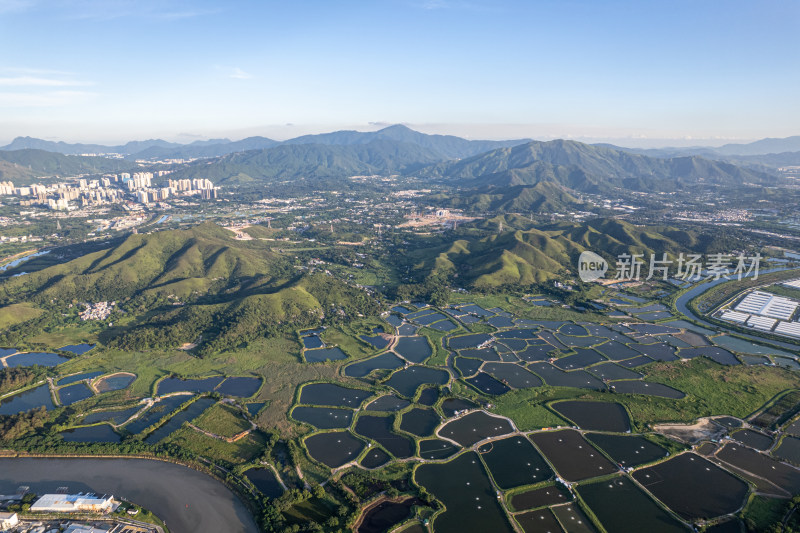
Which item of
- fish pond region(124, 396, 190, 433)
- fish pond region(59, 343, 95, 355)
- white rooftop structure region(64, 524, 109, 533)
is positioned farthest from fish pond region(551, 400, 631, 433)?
fish pond region(59, 343, 95, 355)

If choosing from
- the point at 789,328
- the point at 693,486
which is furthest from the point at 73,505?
the point at 789,328

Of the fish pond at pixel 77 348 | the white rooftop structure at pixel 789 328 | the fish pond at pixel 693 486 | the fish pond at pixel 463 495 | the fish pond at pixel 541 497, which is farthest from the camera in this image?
the white rooftop structure at pixel 789 328

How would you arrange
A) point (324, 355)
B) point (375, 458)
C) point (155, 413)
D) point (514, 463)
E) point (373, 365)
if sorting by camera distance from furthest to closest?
point (324, 355), point (373, 365), point (155, 413), point (375, 458), point (514, 463)

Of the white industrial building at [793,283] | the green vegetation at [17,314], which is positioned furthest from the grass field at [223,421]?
the white industrial building at [793,283]

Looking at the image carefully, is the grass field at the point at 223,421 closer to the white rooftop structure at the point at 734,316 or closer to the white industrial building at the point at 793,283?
the white rooftop structure at the point at 734,316

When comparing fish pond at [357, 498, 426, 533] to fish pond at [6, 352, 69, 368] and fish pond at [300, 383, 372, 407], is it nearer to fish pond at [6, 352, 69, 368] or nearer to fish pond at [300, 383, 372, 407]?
fish pond at [300, 383, 372, 407]

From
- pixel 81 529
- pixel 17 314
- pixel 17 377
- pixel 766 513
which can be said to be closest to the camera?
pixel 81 529

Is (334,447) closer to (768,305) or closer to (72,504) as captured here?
(72,504)
